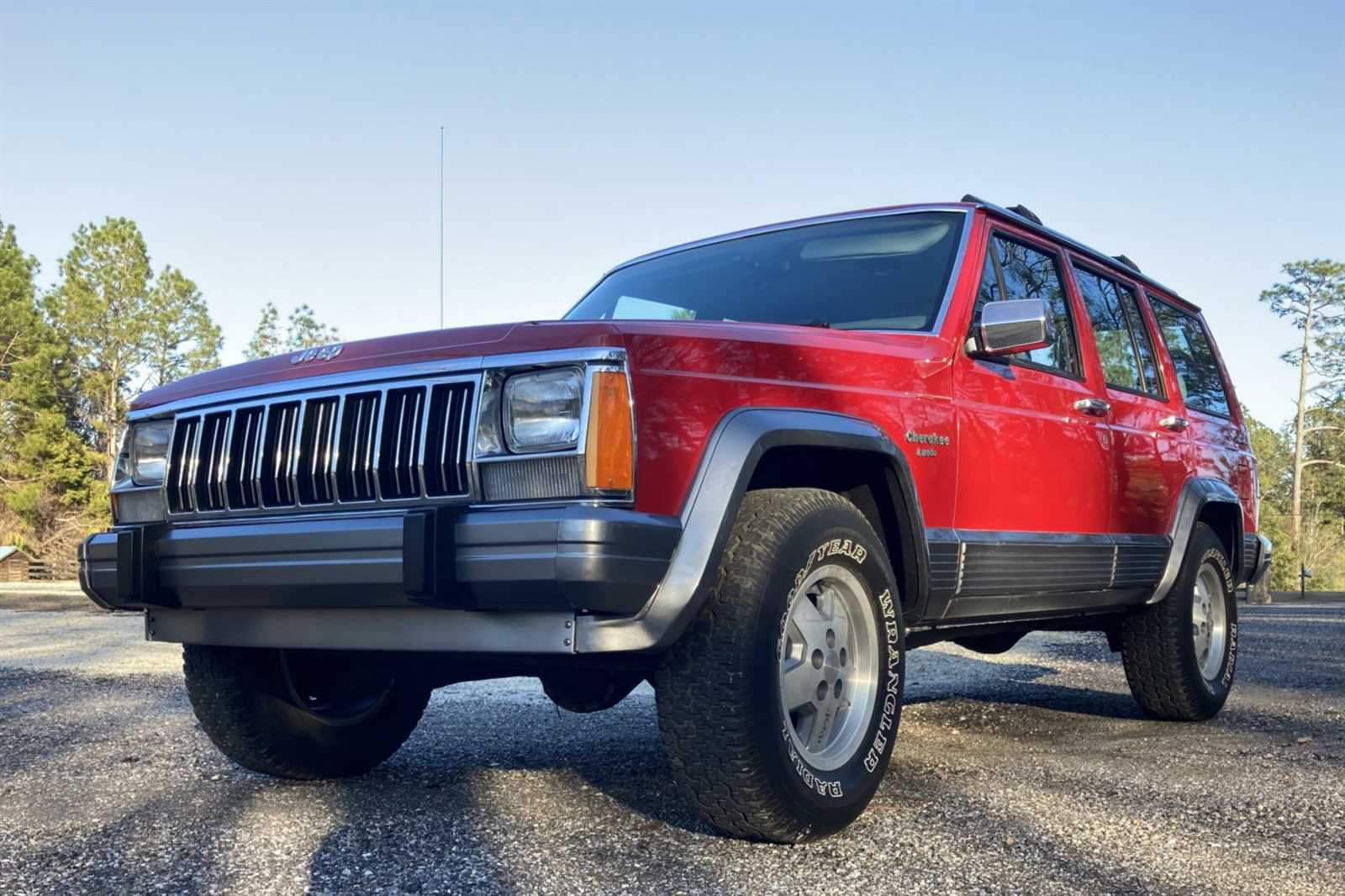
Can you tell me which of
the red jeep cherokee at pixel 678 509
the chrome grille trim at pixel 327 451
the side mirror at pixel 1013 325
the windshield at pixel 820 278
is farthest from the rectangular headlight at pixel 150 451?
the side mirror at pixel 1013 325

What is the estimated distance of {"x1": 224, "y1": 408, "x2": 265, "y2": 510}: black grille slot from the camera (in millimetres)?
3465

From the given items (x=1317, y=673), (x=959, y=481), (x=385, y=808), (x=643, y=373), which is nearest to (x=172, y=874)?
(x=385, y=808)

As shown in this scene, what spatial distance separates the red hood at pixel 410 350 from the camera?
2.97m

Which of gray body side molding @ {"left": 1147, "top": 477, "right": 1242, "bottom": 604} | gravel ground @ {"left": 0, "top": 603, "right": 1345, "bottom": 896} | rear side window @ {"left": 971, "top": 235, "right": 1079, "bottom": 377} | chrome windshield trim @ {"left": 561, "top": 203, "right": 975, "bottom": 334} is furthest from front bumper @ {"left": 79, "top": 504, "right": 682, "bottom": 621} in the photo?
gray body side molding @ {"left": 1147, "top": 477, "right": 1242, "bottom": 604}

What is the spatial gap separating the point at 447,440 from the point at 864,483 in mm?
1375

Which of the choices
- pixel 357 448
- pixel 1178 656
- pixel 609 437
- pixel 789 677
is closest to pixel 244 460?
pixel 357 448

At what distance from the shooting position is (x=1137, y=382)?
18.2ft

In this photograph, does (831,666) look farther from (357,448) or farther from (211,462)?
(211,462)

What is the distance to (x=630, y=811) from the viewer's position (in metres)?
3.51

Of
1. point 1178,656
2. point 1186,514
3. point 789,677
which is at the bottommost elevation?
point 1178,656

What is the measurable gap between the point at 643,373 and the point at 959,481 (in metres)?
1.55

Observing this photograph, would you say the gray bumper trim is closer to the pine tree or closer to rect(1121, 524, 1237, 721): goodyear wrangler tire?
rect(1121, 524, 1237, 721): goodyear wrangler tire

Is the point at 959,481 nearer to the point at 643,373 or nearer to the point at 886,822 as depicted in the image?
the point at 886,822

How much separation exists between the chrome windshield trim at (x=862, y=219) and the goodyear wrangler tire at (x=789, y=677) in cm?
104
